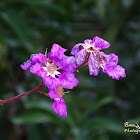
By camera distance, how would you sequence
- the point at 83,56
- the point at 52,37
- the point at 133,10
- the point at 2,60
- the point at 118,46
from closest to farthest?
the point at 83,56
the point at 2,60
the point at 52,37
the point at 133,10
the point at 118,46

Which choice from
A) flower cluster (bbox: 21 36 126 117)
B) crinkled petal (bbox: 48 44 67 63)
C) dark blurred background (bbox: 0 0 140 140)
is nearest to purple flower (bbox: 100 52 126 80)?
flower cluster (bbox: 21 36 126 117)

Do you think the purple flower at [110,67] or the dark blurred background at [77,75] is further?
the dark blurred background at [77,75]

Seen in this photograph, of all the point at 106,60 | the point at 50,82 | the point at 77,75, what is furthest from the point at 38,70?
the point at 77,75

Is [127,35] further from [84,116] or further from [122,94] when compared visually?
[84,116]

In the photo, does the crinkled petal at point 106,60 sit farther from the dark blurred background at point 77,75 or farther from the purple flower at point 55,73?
the dark blurred background at point 77,75

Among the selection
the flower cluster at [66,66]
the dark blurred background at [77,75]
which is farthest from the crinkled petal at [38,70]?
the dark blurred background at [77,75]

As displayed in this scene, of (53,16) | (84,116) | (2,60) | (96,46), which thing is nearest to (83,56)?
(96,46)
